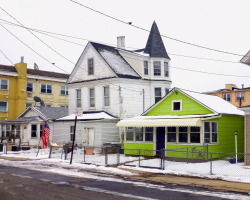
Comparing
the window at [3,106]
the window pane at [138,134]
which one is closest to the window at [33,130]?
the window at [3,106]

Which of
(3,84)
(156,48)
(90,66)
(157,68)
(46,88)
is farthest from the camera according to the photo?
(46,88)

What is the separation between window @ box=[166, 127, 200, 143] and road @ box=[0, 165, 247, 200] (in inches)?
Result: 315

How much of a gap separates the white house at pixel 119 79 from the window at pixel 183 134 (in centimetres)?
764

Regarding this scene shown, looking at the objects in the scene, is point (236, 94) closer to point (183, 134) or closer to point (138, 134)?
point (138, 134)

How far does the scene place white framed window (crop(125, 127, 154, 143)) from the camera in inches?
975

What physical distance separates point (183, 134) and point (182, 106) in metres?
2.25

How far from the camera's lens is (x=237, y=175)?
630 inches

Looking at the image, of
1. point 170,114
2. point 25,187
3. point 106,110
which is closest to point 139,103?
point 106,110

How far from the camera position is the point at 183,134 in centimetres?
2267

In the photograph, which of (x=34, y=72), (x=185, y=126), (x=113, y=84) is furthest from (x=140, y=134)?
(x=34, y=72)

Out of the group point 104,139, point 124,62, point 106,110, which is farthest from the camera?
point 124,62

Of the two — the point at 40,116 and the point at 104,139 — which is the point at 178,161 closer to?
the point at 104,139

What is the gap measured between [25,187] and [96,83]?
1963cm

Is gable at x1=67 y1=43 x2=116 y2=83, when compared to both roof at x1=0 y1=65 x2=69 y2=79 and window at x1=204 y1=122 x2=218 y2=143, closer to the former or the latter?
window at x1=204 y1=122 x2=218 y2=143
